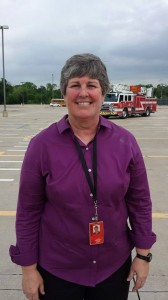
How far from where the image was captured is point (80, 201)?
178 cm

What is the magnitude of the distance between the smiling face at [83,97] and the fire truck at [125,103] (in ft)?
75.6

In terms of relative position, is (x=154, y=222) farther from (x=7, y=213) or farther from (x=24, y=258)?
(x=24, y=258)

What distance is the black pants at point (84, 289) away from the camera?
1906mm

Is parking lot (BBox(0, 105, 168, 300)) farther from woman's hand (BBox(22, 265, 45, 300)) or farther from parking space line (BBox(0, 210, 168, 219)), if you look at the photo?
woman's hand (BBox(22, 265, 45, 300))

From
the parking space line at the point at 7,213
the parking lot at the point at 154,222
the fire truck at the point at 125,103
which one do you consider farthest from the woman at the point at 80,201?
the fire truck at the point at 125,103

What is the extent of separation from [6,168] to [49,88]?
13279 centimetres

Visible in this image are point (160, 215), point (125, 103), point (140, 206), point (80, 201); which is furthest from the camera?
point (125, 103)

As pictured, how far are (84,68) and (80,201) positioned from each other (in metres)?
0.65

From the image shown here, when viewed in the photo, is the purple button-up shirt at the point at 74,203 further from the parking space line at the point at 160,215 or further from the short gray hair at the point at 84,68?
the parking space line at the point at 160,215

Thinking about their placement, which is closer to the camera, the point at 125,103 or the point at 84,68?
the point at 84,68

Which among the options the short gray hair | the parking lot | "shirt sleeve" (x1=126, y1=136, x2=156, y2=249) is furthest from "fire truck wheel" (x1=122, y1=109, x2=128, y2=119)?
the short gray hair

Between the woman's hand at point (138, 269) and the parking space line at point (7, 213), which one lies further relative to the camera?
the parking space line at point (7, 213)

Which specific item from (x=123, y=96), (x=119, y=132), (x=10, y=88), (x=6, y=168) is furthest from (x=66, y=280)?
(x=10, y=88)

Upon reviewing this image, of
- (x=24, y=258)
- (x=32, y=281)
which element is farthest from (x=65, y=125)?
(x=32, y=281)
